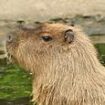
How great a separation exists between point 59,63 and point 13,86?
12.1 feet

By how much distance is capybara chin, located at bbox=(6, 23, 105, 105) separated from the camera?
5090mm

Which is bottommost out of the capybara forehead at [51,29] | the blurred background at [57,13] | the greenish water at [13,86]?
the greenish water at [13,86]

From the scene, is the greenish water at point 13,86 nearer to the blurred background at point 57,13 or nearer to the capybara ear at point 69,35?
the blurred background at point 57,13

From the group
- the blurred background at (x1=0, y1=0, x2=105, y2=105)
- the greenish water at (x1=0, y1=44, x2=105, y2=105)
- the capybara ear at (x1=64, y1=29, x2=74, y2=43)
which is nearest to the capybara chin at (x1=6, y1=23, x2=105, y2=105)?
the capybara ear at (x1=64, y1=29, x2=74, y2=43)

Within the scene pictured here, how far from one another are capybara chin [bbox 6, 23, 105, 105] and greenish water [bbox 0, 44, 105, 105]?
107 inches

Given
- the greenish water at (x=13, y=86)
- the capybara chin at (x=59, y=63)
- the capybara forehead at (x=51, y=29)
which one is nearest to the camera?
the capybara chin at (x=59, y=63)

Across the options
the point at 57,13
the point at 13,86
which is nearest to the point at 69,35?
the point at 13,86

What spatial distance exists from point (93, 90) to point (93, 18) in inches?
291

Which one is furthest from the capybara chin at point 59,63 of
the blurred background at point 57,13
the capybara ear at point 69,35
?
the blurred background at point 57,13

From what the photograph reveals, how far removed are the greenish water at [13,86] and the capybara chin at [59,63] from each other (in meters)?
2.72

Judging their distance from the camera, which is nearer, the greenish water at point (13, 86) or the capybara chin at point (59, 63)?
the capybara chin at point (59, 63)

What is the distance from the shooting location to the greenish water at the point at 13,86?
8156 millimetres

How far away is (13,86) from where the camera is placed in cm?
877

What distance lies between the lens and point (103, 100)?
16.5 feet
